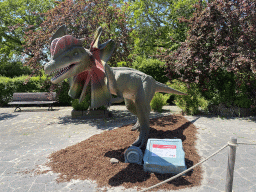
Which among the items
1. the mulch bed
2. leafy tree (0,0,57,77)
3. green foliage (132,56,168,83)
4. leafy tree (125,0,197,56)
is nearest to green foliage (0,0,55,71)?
leafy tree (0,0,57,77)

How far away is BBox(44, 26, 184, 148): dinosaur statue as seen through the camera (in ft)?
8.11

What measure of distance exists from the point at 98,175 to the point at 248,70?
7711mm

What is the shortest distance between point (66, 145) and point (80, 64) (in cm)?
311

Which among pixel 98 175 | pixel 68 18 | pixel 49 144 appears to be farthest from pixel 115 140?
pixel 68 18

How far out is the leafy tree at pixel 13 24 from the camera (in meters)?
22.0

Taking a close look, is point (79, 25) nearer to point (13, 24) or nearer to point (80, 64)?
point (80, 64)

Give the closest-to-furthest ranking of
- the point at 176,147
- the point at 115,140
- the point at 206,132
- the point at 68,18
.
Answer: the point at 176,147 → the point at 115,140 → the point at 206,132 → the point at 68,18

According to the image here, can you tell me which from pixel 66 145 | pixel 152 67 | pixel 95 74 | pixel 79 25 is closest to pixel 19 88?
pixel 79 25

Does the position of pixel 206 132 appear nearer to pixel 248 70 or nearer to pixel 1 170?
pixel 248 70

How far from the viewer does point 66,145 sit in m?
5.00

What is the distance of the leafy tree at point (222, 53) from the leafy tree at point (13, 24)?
21.0 meters

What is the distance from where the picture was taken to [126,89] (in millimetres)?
3576

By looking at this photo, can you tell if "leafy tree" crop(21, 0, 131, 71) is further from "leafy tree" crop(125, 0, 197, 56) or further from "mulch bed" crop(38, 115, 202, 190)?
"leafy tree" crop(125, 0, 197, 56)

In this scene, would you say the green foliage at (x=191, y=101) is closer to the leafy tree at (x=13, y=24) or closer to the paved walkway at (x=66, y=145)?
the paved walkway at (x=66, y=145)
